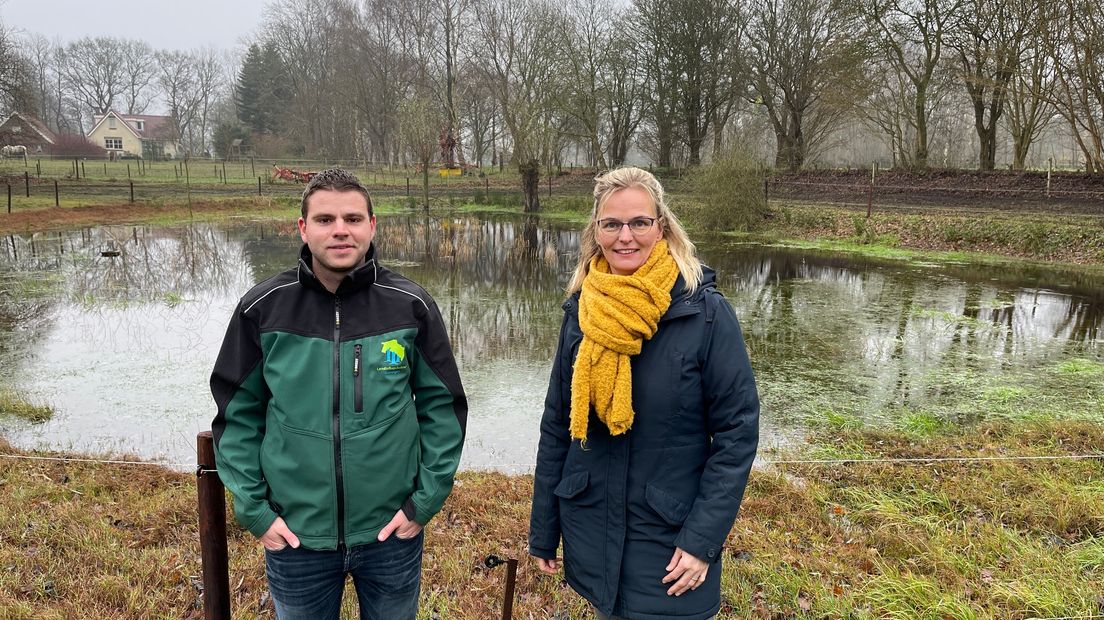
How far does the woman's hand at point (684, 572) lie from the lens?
174cm

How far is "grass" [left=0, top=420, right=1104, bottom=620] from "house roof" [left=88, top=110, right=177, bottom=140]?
5604 cm

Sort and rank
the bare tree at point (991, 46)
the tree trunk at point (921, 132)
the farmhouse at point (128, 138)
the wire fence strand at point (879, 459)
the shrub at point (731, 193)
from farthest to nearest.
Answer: the farmhouse at point (128, 138) → the tree trunk at point (921, 132) → the shrub at point (731, 193) → the bare tree at point (991, 46) → the wire fence strand at point (879, 459)

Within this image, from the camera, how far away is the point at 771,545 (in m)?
3.39

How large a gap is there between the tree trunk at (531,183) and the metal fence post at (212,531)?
84.9 feet

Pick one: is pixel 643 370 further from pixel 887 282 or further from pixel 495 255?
pixel 495 255

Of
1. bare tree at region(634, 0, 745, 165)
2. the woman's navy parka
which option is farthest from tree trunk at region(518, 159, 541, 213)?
the woman's navy parka

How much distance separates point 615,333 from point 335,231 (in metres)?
0.81

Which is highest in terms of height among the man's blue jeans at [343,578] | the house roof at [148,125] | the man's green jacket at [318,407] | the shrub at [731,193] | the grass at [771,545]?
the house roof at [148,125]

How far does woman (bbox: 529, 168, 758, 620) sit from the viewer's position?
5.72 feet

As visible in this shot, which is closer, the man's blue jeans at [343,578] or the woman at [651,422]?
the woman at [651,422]

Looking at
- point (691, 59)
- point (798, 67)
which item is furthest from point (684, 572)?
point (691, 59)

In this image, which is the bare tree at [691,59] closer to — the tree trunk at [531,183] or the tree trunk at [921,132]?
the tree trunk at [531,183]

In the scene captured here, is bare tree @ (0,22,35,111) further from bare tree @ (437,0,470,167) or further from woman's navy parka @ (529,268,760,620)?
woman's navy parka @ (529,268,760,620)

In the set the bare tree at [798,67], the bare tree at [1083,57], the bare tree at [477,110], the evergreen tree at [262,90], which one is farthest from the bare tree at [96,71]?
the bare tree at [1083,57]
